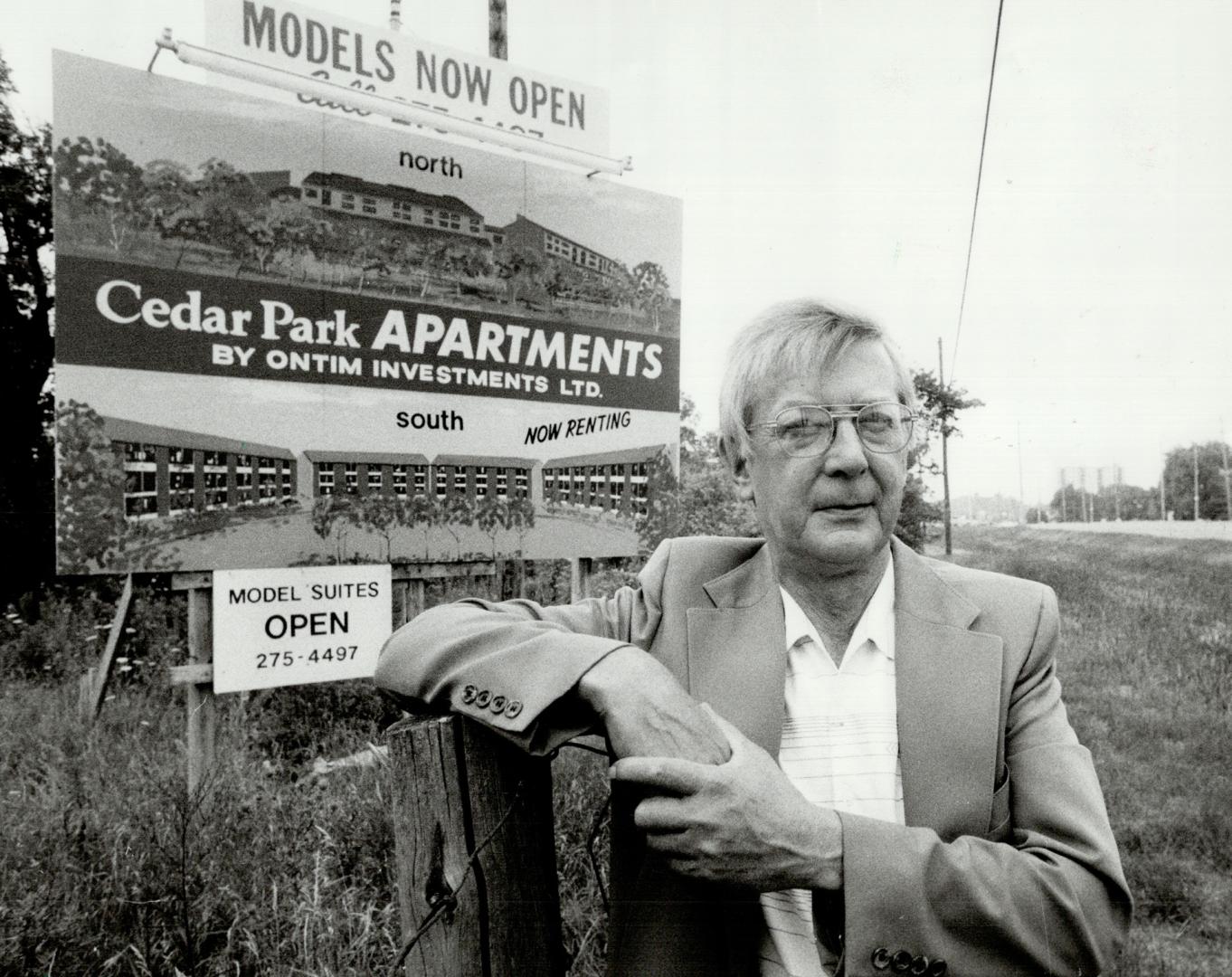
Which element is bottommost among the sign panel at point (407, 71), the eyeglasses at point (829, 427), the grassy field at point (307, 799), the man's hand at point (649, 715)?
the grassy field at point (307, 799)

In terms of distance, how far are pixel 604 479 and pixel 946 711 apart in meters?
3.35

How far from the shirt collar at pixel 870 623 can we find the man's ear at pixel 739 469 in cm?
24

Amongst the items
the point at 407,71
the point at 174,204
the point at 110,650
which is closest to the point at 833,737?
the point at 110,650

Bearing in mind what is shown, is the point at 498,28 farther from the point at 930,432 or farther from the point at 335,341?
the point at 930,432

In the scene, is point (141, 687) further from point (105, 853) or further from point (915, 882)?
point (915, 882)

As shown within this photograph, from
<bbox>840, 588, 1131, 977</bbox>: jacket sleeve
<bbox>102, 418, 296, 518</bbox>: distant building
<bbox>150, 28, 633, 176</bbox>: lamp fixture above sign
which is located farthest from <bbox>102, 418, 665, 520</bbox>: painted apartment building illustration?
<bbox>840, 588, 1131, 977</bbox>: jacket sleeve

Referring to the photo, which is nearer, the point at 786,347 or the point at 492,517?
the point at 786,347

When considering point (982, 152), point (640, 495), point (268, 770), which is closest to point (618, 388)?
point (640, 495)

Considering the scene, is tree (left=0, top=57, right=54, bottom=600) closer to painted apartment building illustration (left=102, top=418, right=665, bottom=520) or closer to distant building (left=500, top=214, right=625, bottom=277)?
painted apartment building illustration (left=102, top=418, right=665, bottom=520)

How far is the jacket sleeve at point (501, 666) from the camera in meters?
1.24

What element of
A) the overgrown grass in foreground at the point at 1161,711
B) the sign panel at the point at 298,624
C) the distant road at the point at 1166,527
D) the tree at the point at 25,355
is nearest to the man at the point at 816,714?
the overgrown grass in foreground at the point at 1161,711

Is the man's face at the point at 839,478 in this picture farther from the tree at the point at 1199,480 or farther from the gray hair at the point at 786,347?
the tree at the point at 1199,480

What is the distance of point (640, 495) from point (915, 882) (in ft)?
12.3

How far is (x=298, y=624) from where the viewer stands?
374 centimetres
